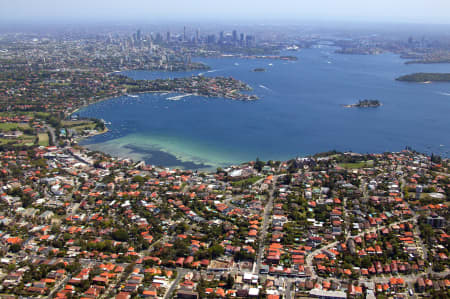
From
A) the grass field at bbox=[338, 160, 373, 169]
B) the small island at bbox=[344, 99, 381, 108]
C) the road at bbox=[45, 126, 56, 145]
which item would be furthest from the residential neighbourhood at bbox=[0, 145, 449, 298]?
the small island at bbox=[344, 99, 381, 108]

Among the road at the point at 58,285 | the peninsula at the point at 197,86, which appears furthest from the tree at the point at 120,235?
the peninsula at the point at 197,86

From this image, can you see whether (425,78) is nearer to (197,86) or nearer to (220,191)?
(197,86)

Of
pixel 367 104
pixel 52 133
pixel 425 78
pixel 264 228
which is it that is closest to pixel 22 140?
pixel 52 133

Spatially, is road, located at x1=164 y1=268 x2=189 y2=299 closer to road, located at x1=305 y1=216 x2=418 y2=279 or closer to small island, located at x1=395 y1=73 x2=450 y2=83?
road, located at x1=305 y1=216 x2=418 y2=279

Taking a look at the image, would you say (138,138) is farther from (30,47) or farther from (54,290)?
(30,47)

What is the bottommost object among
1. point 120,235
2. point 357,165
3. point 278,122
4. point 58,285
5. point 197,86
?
point 58,285

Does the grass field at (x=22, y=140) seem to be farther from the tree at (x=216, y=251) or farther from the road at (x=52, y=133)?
the tree at (x=216, y=251)
